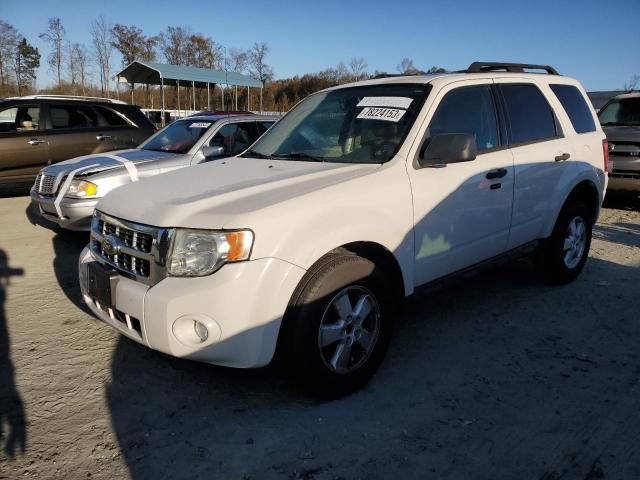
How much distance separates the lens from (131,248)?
272 centimetres

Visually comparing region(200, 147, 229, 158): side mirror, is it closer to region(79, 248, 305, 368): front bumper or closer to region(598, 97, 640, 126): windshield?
region(79, 248, 305, 368): front bumper

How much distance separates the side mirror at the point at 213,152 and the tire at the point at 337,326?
3.91 metres

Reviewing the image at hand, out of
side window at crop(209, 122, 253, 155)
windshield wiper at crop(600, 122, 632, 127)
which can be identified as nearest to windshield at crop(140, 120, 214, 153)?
side window at crop(209, 122, 253, 155)

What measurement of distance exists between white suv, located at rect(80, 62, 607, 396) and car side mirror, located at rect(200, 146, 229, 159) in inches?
87.9

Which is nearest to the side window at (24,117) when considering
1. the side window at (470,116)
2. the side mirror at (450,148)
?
the side window at (470,116)

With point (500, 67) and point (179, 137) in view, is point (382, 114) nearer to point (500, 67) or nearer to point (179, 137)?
point (500, 67)

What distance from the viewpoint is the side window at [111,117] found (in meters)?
8.80

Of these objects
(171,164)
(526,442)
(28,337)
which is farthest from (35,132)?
(526,442)

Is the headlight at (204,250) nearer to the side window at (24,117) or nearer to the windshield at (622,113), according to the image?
the side window at (24,117)

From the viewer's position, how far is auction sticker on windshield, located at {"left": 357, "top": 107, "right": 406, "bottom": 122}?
3347 mm

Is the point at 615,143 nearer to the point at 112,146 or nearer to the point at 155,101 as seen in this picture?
the point at 112,146

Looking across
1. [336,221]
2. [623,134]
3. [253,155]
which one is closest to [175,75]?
[623,134]

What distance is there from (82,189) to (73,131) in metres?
3.54

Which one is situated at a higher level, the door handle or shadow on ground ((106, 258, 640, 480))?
the door handle
